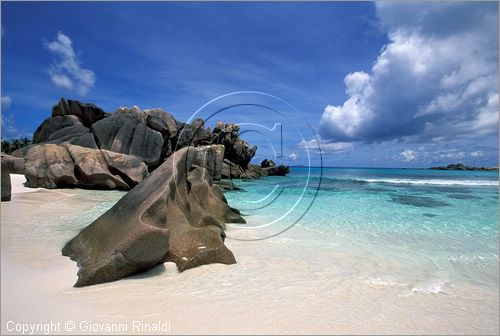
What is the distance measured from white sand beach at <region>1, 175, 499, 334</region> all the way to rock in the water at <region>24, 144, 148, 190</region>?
1058 centimetres

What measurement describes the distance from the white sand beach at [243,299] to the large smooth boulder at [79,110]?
24.3 metres

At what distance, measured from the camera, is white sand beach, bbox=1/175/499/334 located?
3.06 metres

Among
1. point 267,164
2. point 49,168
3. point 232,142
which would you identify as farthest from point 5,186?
point 267,164

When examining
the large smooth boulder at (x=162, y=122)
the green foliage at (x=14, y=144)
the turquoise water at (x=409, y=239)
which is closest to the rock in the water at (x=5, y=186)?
the turquoise water at (x=409, y=239)

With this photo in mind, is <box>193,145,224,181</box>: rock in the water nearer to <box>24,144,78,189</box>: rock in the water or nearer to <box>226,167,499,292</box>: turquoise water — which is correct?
<box>24,144,78,189</box>: rock in the water

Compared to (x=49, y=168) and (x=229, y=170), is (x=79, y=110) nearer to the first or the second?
(x=49, y=168)

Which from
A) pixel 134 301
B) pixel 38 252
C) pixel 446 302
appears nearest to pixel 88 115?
pixel 38 252

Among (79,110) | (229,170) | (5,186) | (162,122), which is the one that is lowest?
(5,186)

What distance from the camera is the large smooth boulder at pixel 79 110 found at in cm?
2623

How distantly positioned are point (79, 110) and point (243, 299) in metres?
28.3

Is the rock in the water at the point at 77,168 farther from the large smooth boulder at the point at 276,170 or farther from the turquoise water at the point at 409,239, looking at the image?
the large smooth boulder at the point at 276,170

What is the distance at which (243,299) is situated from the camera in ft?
12.2

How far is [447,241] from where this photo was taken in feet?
25.9

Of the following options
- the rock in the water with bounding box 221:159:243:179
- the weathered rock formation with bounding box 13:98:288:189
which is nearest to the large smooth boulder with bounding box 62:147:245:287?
the weathered rock formation with bounding box 13:98:288:189
